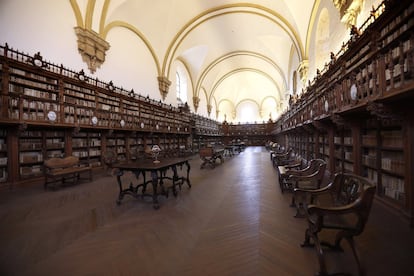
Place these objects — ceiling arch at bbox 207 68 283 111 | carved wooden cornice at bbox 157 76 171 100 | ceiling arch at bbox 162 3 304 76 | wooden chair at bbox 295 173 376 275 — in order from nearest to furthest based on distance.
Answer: wooden chair at bbox 295 173 376 275 → ceiling arch at bbox 162 3 304 76 → carved wooden cornice at bbox 157 76 171 100 → ceiling arch at bbox 207 68 283 111

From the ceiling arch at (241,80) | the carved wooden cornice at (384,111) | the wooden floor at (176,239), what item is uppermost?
the ceiling arch at (241,80)

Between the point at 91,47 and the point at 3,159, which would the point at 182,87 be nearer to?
the point at 91,47

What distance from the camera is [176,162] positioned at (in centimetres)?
397

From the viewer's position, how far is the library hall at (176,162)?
1.80 metres

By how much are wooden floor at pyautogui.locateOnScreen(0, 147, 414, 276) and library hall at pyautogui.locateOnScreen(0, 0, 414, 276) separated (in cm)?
2

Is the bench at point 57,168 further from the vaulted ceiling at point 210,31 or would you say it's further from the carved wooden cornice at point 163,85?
the carved wooden cornice at point 163,85

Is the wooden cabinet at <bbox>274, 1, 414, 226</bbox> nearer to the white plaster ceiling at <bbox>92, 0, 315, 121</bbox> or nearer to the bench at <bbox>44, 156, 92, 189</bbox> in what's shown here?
the bench at <bbox>44, 156, 92, 189</bbox>

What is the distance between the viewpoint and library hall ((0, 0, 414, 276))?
180 centimetres

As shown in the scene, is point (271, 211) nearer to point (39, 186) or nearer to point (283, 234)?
point (283, 234)

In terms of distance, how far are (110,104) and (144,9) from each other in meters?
5.22

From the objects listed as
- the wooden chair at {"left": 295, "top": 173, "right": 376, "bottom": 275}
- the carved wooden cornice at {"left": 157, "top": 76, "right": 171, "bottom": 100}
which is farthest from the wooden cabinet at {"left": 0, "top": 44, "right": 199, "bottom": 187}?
the wooden chair at {"left": 295, "top": 173, "right": 376, "bottom": 275}

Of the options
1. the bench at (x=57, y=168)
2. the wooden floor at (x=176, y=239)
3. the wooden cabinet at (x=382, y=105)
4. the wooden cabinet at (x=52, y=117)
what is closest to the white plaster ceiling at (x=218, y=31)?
the wooden cabinet at (x=52, y=117)

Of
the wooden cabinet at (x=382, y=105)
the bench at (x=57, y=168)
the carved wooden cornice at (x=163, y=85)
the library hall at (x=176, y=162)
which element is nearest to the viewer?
the library hall at (x=176, y=162)

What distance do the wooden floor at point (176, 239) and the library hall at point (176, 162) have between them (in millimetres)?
18
